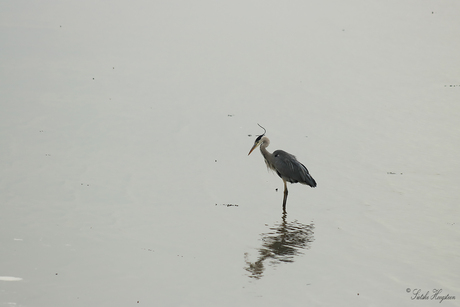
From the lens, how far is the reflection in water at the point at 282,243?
8429 millimetres

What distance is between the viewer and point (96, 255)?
8164mm

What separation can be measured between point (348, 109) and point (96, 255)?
13.8 m

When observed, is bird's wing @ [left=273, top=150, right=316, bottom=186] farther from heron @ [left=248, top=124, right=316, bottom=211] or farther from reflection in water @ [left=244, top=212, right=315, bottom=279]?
reflection in water @ [left=244, top=212, right=315, bottom=279]

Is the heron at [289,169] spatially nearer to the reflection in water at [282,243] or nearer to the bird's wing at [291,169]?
the bird's wing at [291,169]

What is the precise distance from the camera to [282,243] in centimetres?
943

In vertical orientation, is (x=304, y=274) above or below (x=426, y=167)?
below

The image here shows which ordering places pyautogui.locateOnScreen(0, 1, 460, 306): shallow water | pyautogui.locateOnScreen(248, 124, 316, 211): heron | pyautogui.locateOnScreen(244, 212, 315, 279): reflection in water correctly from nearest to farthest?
1. pyautogui.locateOnScreen(0, 1, 460, 306): shallow water
2. pyautogui.locateOnScreen(244, 212, 315, 279): reflection in water
3. pyautogui.locateOnScreen(248, 124, 316, 211): heron

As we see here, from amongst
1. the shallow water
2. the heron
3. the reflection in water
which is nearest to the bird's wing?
the heron

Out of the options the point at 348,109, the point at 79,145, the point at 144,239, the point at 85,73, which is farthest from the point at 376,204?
→ the point at 85,73

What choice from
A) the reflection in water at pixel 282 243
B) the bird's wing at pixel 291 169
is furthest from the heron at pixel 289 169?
the reflection in water at pixel 282 243

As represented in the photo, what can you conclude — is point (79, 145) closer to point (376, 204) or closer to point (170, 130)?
point (170, 130)

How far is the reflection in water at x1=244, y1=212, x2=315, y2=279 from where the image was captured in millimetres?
8429

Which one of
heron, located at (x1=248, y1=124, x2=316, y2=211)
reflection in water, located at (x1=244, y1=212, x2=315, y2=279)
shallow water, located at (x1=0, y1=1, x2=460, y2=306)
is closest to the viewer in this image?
shallow water, located at (x1=0, y1=1, x2=460, y2=306)

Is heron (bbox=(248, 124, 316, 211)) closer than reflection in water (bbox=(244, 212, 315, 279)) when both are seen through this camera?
No
